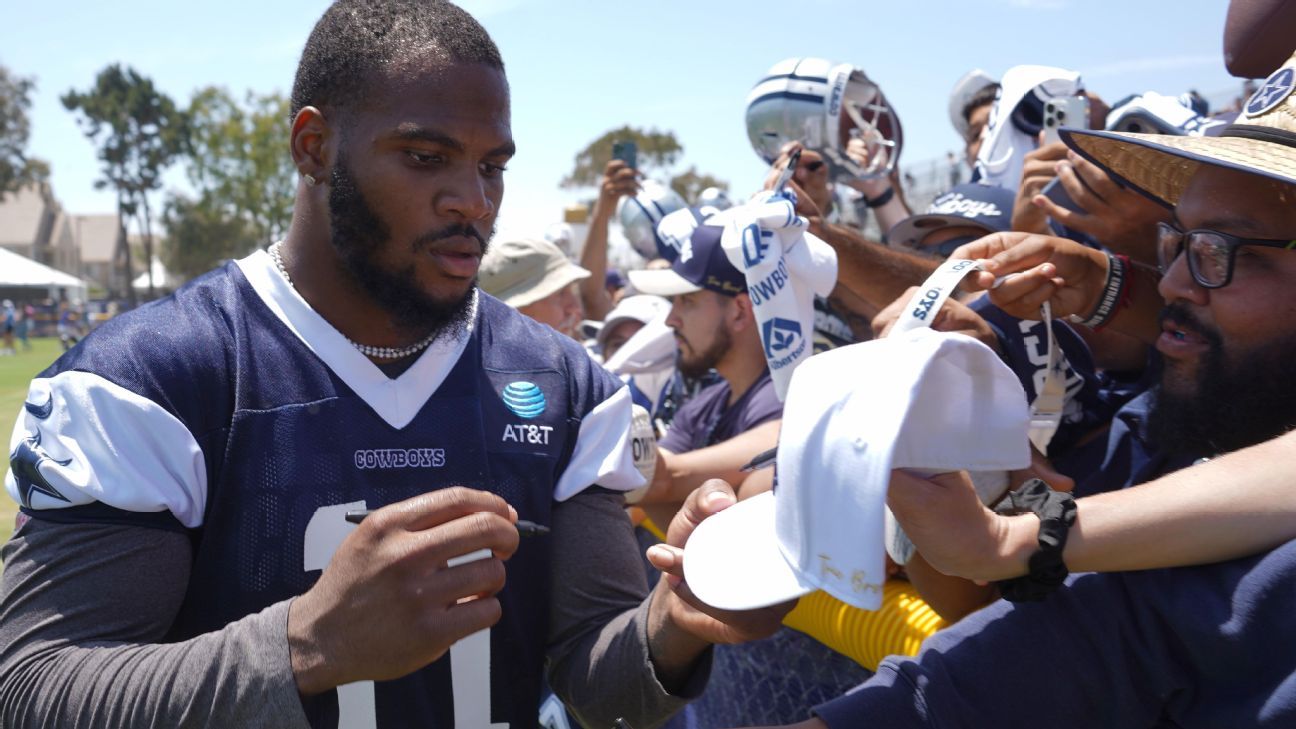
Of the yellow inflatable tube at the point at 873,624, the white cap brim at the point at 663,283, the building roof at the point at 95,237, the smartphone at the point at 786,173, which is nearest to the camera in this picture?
the yellow inflatable tube at the point at 873,624

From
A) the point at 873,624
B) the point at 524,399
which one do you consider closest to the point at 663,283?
the point at 873,624

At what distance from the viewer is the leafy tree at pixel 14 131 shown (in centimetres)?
5069

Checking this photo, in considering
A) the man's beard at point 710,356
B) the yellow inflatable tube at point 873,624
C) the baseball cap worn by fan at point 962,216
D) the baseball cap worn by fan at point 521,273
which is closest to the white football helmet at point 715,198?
the baseball cap worn by fan at point 521,273

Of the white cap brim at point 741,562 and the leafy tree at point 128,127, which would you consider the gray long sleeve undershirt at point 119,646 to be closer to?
the white cap brim at point 741,562

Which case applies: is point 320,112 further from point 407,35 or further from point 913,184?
point 913,184

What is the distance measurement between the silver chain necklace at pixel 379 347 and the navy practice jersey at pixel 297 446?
2 cm

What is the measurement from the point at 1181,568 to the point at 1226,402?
417mm

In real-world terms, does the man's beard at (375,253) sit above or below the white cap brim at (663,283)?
above

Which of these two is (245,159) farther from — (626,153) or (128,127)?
(626,153)

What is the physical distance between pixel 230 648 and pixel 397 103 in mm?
960

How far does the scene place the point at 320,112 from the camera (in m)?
1.95

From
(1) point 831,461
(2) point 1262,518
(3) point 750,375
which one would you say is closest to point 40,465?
(1) point 831,461

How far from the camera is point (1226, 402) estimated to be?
5.84 feet

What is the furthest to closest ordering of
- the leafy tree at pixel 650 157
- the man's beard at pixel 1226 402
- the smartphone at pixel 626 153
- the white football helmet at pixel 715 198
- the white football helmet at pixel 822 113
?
the leafy tree at pixel 650 157
the white football helmet at pixel 715 198
the smartphone at pixel 626 153
the white football helmet at pixel 822 113
the man's beard at pixel 1226 402
